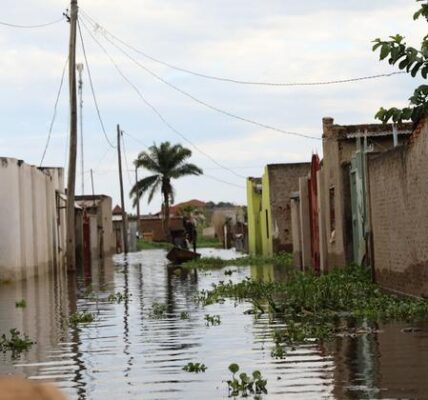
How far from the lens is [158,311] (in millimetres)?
16828

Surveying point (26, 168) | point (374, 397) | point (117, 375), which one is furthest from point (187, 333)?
point (26, 168)

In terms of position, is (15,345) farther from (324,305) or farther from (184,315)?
(324,305)

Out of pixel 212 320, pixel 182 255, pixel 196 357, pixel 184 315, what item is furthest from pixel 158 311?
pixel 182 255

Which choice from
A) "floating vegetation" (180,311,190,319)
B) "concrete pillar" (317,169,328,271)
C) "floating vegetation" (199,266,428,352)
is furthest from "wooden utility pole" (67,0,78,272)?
"floating vegetation" (180,311,190,319)

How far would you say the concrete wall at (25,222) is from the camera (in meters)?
31.4

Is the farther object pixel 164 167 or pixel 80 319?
pixel 164 167

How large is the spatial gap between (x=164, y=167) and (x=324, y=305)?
58085 mm

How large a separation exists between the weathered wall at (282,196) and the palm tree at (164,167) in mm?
23890

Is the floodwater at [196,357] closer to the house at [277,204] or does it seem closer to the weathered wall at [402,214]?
the weathered wall at [402,214]

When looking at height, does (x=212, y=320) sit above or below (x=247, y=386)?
above

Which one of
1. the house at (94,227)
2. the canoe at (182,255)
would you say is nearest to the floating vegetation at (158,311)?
the canoe at (182,255)

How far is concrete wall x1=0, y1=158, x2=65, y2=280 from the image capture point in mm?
31359

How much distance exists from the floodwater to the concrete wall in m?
13.4

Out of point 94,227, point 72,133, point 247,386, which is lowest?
point 247,386
